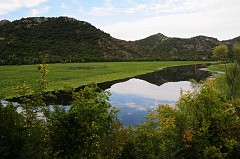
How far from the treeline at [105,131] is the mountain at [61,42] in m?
80.8

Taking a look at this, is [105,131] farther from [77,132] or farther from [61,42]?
[61,42]

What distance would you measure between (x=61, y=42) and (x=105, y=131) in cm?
11849

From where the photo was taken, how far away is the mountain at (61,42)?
103438 mm

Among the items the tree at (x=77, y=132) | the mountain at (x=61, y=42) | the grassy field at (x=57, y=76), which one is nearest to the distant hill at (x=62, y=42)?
the mountain at (x=61, y=42)

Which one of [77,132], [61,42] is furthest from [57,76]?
[61,42]

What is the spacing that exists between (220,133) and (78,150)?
543 cm

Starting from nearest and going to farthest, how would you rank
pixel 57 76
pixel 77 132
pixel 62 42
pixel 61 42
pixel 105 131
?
pixel 77 132, pixel 105 131, pixel 57 76, pixel 61 42, pixel 62 42

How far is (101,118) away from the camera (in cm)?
899

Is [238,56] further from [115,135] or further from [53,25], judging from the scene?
[53,25]

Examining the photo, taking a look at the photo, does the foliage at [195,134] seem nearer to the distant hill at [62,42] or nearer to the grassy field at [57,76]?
the grassy field at [57,76]

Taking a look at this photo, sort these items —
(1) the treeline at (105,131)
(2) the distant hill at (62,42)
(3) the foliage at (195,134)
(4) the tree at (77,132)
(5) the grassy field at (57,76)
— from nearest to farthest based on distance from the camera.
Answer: (1) the treeline at (105,131), (4) the tree at (77,132), (3) the foliage at (195,134), (5) the grassy field at (57,76), (2) the distant hill at (62,42)

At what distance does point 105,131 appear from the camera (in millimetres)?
9703

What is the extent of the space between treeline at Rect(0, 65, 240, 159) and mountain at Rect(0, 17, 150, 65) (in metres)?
80.8

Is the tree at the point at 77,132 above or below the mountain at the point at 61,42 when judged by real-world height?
below
